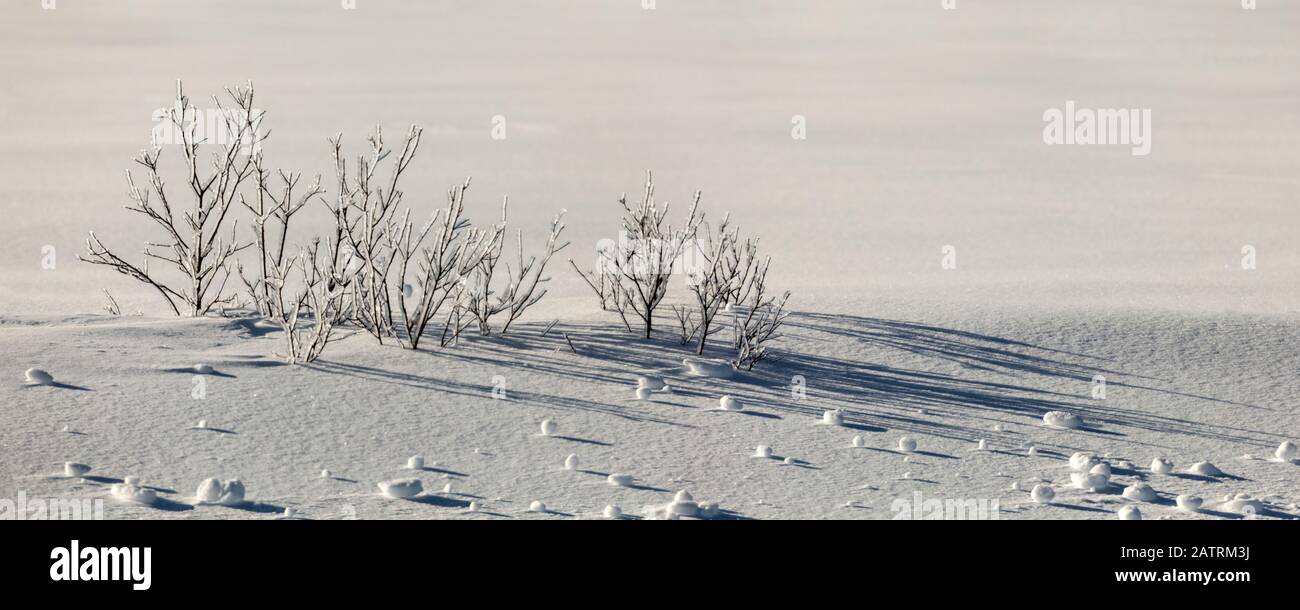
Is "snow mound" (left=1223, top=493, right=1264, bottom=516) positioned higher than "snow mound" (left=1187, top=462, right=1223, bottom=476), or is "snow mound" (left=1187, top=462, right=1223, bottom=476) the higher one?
"snow mound" (left=1187, top=462, right=1223, bottom=476)

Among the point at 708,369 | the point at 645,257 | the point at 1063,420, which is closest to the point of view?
the point at 1063,420

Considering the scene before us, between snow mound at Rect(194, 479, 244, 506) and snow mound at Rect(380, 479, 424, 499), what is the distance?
46cm

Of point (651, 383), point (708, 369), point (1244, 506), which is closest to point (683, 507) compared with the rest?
point (651, 383)

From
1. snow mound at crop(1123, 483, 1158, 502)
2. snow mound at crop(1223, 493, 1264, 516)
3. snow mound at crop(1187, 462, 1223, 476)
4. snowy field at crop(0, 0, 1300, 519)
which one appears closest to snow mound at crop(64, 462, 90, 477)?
snowy field at crop(0, 0, 1300, 519)

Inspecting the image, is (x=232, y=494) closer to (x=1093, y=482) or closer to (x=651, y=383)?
(x=651, y=383)

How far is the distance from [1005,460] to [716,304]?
80.5 inches

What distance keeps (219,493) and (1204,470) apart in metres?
3.49

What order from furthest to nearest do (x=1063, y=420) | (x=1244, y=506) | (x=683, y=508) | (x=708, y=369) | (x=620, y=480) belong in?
(x=708, y=369), (x=1063, y=420), (x=620, y=480), (x=1244, y=506), (x=683, y=508)

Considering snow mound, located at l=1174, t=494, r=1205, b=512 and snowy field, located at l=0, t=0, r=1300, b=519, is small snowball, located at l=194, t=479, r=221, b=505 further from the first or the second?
snow mound, located at l=1174, t=494, r=1205, b=512

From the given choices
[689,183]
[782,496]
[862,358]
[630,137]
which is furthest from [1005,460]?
[630,137]

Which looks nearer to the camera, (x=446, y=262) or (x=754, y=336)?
(x=754, y=336)

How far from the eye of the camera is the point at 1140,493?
4.62m

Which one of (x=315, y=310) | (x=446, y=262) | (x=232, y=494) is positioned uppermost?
(x=446, y=262)

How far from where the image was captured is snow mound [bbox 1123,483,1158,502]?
4.62 meters
